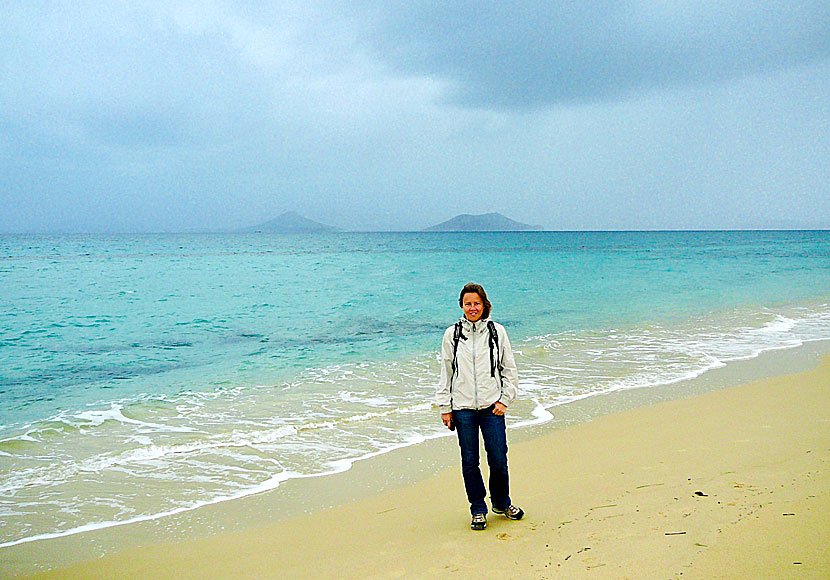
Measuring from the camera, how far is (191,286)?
34875 millimetres

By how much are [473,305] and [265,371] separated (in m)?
8.82

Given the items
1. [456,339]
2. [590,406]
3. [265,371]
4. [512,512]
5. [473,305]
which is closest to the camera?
[473,305]

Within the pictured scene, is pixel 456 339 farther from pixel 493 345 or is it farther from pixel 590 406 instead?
pixel 590 406

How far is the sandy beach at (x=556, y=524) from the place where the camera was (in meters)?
3.91

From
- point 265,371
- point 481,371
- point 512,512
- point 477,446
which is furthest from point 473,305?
point 265,371

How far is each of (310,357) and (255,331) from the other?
530 cm

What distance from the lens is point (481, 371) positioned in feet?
15.1

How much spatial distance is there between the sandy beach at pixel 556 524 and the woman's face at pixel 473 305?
5.64ft

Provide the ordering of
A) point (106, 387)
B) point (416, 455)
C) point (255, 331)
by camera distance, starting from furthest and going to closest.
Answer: point (255, 331) < point (106, 387) < point (416, 455)

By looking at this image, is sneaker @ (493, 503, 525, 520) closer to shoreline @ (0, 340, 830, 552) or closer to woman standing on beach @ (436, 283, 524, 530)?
woman standing on beach @ (436, 283, 524, 530)

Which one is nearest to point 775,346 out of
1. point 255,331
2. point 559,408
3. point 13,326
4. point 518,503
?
point 559,408

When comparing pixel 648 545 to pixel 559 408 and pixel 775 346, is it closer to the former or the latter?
pixel 559 408

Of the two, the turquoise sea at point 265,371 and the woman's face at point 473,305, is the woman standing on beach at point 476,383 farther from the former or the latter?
the turquoise sea at point 265,371

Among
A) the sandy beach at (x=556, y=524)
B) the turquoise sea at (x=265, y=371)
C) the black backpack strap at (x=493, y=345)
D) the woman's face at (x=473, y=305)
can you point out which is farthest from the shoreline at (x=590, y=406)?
the woman's face at (x=473, y=305)
